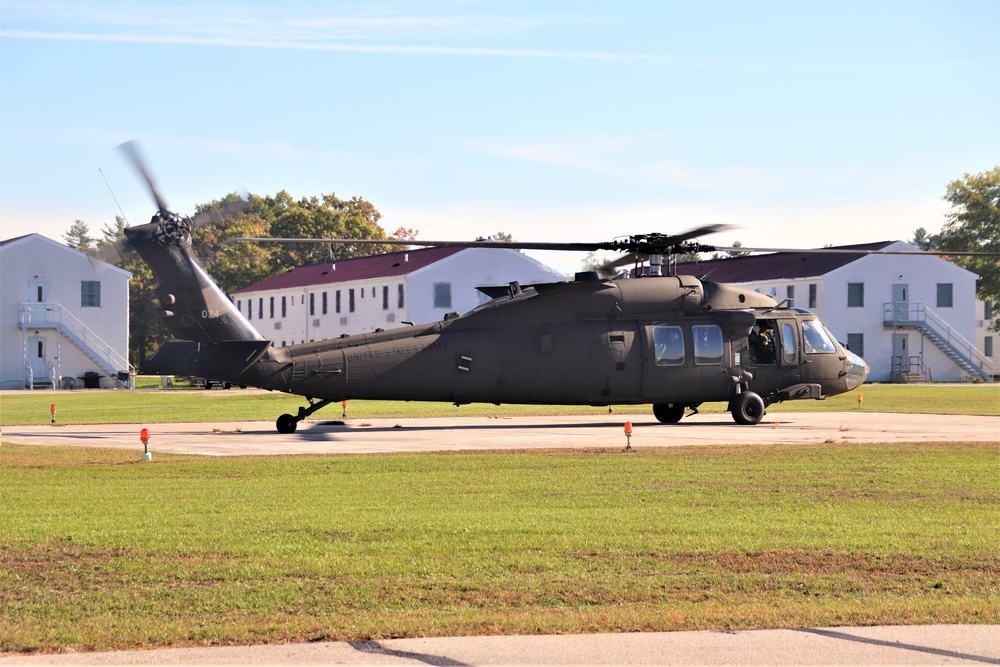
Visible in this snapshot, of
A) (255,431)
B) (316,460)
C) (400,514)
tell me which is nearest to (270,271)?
(255,431)

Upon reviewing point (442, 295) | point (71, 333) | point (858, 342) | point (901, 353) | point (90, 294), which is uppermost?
point (90, 294)

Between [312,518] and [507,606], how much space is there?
5949 millimetres

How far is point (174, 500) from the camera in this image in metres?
17.5

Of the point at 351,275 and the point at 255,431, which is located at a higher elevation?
the point at 351,275

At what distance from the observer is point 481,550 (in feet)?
42.4

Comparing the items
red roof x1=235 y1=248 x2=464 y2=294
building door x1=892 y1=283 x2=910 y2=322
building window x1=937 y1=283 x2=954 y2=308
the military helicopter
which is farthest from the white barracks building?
the military helicopter

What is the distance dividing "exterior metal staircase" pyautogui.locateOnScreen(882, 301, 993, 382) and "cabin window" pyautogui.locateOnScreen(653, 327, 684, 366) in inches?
2122

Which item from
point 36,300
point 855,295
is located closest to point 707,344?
point 855,295

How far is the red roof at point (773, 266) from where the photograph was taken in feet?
272

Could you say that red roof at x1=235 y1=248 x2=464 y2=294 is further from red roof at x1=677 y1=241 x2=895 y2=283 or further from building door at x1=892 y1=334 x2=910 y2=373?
building door at x1=892 y1=334 x2=910 y2=373

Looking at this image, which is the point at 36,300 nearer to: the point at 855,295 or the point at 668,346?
the point at 855,295

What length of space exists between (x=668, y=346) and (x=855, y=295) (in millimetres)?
53241

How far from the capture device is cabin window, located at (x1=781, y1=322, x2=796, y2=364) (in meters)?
33.8

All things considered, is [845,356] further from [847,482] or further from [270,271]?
[270,271]
